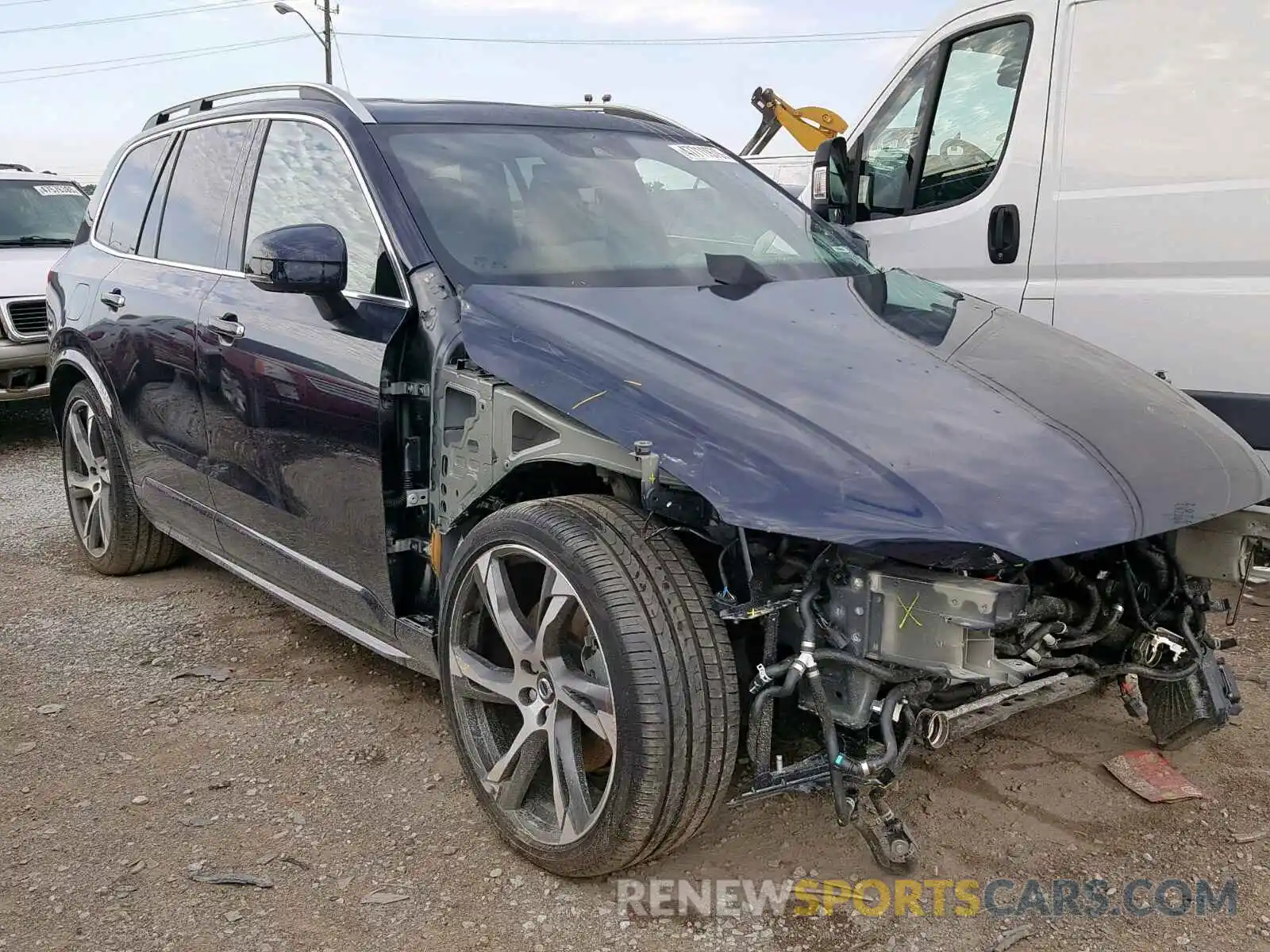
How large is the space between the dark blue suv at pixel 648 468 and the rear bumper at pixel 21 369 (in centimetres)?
480

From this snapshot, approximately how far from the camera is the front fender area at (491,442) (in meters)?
2.49

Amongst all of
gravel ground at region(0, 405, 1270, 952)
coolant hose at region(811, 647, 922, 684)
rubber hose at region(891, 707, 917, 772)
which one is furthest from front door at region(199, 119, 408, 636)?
rubber hose at region(891, 707, 917, 772)

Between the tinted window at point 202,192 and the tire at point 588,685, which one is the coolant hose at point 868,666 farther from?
the tinted window at point 202,192

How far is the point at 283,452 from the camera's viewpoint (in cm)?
334

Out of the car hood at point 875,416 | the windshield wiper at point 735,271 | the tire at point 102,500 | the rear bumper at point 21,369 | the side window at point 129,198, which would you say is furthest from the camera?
the rear bumper at point 21,369

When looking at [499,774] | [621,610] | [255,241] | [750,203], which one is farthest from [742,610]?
[750,203]

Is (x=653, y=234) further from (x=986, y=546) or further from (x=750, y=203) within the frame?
(x=986, y=546)

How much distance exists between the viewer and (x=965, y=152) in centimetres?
493

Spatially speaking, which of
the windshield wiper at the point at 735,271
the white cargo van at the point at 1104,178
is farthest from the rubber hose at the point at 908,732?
the white cargo van at the point at 1104,178

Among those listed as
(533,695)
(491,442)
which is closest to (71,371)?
(491,442)

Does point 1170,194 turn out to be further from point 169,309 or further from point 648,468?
point 169,309

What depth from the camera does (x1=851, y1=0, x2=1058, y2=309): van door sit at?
464 centimetres

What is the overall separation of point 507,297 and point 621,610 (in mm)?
930

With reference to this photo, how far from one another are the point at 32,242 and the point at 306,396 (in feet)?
23.4
